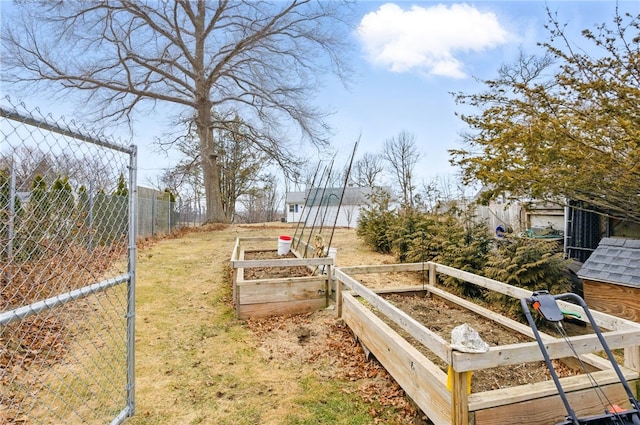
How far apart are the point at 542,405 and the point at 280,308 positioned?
9.73 ft

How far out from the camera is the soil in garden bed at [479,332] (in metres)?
2.38

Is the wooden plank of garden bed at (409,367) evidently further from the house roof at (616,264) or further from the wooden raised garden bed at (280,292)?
the house roof at (616,264)

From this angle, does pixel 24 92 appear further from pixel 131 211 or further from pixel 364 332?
pixel 364 332

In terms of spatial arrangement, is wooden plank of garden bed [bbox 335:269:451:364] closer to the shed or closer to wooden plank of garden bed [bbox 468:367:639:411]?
wooden plank of garden bed [bbox 468:367:639:411]

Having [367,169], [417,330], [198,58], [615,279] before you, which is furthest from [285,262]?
[367,169]

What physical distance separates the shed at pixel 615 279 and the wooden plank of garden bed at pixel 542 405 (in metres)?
1.80

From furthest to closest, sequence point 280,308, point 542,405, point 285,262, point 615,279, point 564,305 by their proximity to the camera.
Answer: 1. point 285,262
2. point 280,308
3. point 615,279
4. point 564,305
5. point 542,405

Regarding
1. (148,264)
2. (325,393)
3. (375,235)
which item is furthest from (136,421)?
(375,235)

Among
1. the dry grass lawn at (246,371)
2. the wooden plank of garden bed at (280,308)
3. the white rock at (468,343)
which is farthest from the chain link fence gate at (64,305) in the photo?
the white rock at (468,343)

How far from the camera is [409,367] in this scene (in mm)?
2338

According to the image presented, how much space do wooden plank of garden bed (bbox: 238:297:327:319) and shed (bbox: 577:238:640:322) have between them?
3.14 meters

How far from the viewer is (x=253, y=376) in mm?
2906

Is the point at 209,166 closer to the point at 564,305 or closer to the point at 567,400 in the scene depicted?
the point at 564,305

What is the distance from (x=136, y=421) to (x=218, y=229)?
1207cm
